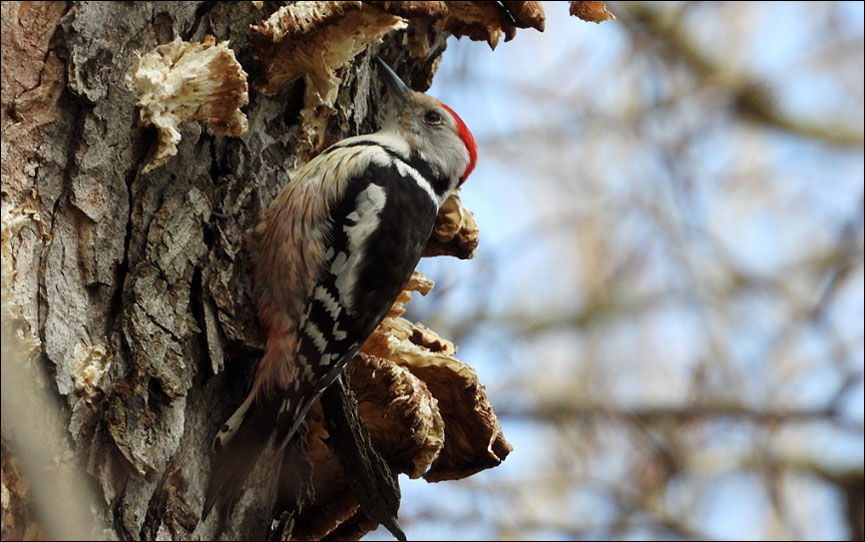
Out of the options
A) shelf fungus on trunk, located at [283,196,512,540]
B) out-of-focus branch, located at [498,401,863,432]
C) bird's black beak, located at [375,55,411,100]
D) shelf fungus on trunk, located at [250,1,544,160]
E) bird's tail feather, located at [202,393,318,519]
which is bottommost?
bird's tail feather, located at [202,393,318,519]

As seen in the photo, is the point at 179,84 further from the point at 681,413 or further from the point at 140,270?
the point at 681,413

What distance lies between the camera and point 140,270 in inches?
95.3

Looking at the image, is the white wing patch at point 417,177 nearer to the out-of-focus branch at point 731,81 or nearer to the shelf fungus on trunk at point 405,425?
the shelf fungus on trunk at point 405,425

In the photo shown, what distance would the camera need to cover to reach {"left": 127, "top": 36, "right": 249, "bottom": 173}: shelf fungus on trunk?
2438mm

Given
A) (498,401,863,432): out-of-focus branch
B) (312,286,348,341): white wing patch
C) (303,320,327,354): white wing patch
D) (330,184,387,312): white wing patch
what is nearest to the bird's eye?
(330,184,387,312): white wing patch

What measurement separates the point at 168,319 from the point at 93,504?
1.60ft

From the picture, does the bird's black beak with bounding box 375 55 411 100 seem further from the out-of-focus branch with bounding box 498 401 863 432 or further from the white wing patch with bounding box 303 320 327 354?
the out-of-focus branch with bounding box 498 401 863 432

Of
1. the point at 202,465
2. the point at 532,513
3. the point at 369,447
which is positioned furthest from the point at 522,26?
the point at 532,513

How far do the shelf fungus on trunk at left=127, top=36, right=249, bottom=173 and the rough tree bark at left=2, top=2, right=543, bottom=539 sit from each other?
0.05m

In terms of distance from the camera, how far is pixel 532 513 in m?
5.94

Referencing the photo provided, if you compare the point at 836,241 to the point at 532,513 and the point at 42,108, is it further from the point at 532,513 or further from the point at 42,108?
the point at 42,108

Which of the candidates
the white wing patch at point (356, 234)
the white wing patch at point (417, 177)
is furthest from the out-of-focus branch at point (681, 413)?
the white wing patch at point (356, 234)

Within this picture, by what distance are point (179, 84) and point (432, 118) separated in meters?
1.32

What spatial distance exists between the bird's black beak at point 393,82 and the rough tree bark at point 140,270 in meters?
0.46
